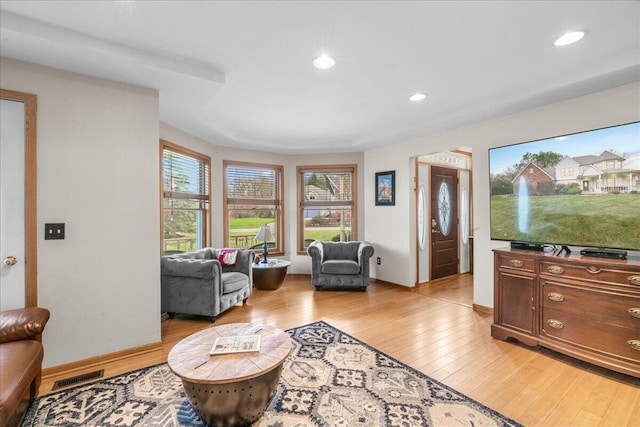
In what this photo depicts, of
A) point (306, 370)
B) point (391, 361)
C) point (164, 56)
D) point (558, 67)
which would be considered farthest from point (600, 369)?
point (164, 56)

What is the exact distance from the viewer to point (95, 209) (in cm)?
243

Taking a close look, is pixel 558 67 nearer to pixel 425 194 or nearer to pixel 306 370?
pixel 425 194

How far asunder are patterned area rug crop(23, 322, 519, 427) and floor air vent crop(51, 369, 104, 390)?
11 centimetres

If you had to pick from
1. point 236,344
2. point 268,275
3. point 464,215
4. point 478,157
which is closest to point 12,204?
point 236,344

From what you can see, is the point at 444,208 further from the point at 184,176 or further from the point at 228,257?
the point at 184,176

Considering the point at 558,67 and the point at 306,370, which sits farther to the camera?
the point at 558,67

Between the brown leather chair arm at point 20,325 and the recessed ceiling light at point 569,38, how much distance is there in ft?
13.5

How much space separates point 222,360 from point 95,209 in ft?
5.79

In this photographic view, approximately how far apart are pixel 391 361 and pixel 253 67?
2796mm

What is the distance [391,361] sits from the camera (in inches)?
96.6

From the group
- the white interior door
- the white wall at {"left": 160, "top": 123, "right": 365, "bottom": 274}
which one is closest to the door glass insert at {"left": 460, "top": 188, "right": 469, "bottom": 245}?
the white wall at {"left": 160, "top": 123, "right": 365, "bottom": 274}

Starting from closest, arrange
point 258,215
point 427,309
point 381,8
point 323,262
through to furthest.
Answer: point 381,8, point 427,309, point 323,262, point 258,215

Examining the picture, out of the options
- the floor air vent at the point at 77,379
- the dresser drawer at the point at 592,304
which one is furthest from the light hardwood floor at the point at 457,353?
the dresser drawer at the point at 592,304

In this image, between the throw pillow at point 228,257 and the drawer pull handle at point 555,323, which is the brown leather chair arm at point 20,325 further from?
the drawer pull handle at point 555,323
